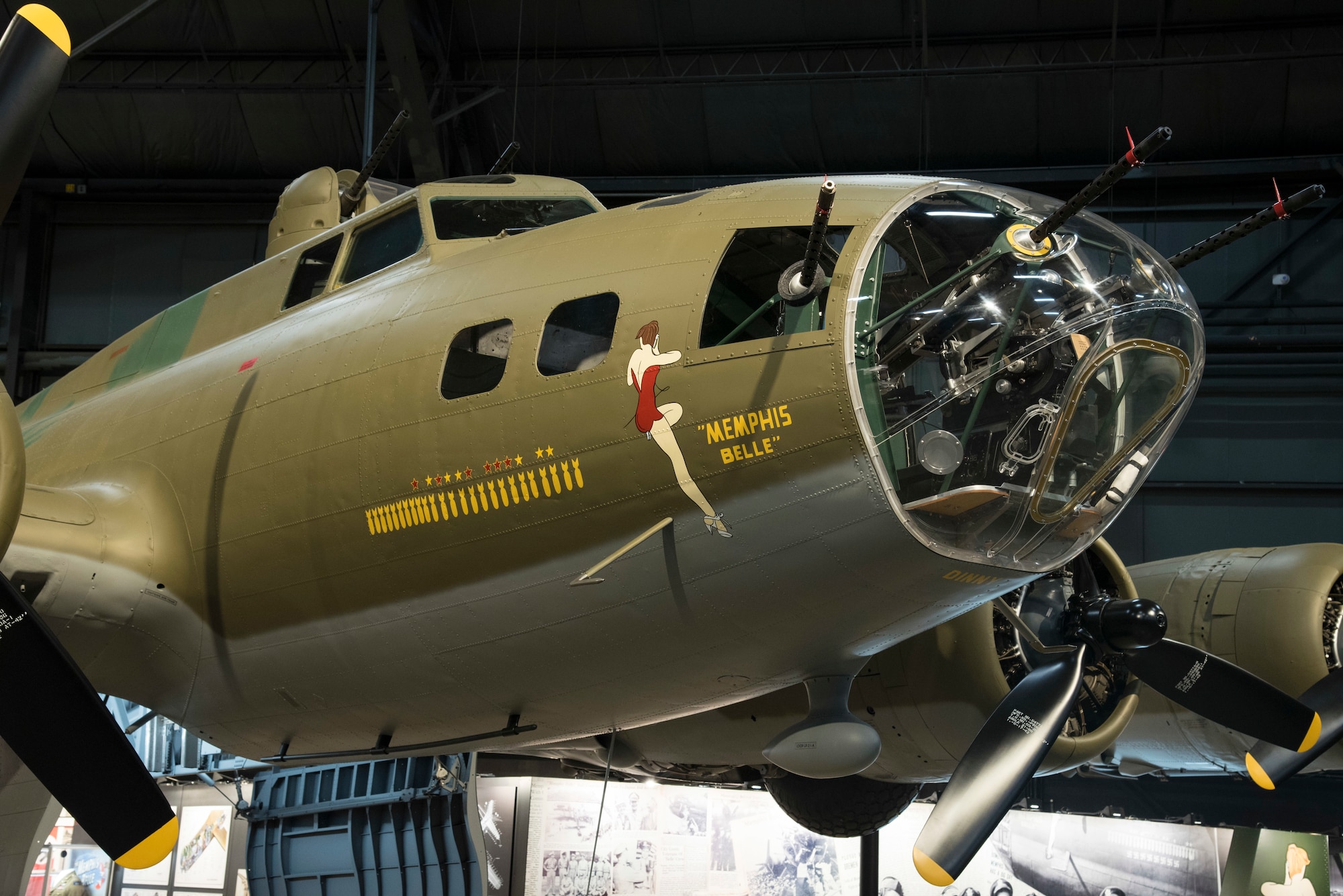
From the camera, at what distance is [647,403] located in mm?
4715

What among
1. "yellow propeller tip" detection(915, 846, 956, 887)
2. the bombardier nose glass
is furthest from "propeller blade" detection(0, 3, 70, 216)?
"yellow propeller tip" detection(915, 846, 956, 887)

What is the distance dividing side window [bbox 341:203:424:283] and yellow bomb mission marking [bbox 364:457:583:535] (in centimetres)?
194

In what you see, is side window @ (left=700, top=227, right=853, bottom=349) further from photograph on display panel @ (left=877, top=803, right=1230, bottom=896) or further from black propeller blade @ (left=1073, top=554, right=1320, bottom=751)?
photograph on display panel @ (left=877, top=803, right=1230, bottom=896)

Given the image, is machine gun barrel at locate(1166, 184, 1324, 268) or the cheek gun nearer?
the cheek gun

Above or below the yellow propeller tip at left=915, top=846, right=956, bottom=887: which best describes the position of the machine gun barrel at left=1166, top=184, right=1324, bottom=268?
above

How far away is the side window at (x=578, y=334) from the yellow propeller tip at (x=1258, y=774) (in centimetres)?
600

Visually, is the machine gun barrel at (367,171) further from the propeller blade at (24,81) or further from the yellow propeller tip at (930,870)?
the yellow propeller tip at (930,870)

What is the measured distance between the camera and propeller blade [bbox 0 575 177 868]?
4953 mm

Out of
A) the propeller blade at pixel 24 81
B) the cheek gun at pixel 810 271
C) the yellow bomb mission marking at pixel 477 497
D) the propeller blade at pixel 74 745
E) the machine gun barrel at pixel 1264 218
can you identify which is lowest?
the propeller blade at pixel 74 745

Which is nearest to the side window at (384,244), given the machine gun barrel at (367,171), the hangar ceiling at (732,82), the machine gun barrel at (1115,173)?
the machine gun barrel at (367,171)

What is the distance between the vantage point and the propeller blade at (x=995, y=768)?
5914 mm

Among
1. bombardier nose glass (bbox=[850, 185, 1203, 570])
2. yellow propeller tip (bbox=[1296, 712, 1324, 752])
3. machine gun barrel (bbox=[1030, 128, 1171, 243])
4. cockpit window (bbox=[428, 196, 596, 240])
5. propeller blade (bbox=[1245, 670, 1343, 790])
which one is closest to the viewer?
machine gun barrel (bbox=[1030, 128, 1171, 243])

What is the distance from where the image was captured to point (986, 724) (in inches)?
253

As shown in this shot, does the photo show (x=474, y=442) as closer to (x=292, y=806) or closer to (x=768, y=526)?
(x=768, y=526)
